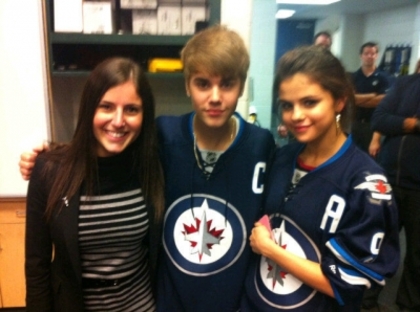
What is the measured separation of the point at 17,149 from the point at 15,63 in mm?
440

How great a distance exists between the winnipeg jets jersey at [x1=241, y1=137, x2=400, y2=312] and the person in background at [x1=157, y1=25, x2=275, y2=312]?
2.7 inches

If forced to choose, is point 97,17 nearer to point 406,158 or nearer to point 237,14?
point 237,14

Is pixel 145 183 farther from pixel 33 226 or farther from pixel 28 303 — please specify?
pixel 28 303

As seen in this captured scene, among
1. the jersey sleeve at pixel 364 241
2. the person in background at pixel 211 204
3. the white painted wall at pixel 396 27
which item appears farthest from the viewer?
the white painted wall at pixel 396 27

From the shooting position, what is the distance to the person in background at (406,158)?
86.3 inches

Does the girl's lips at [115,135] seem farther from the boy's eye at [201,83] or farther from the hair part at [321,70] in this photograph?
the hair part at [321,70]

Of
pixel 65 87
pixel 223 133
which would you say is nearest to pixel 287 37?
pixel 65 87

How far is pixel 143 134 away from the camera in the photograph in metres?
1.20

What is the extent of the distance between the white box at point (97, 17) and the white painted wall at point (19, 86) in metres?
0.22

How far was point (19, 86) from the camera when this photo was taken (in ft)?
6.40

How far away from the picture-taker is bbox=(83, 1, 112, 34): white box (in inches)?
73.8

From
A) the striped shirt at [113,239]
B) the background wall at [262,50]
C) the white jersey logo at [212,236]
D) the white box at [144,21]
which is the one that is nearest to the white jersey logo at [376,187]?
the white jersey logo at [212,236]

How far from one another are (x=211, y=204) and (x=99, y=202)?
0.33 meters

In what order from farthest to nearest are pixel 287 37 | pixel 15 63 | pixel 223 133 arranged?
pixel 287 37
pixel 15 63
pixel 223 133
